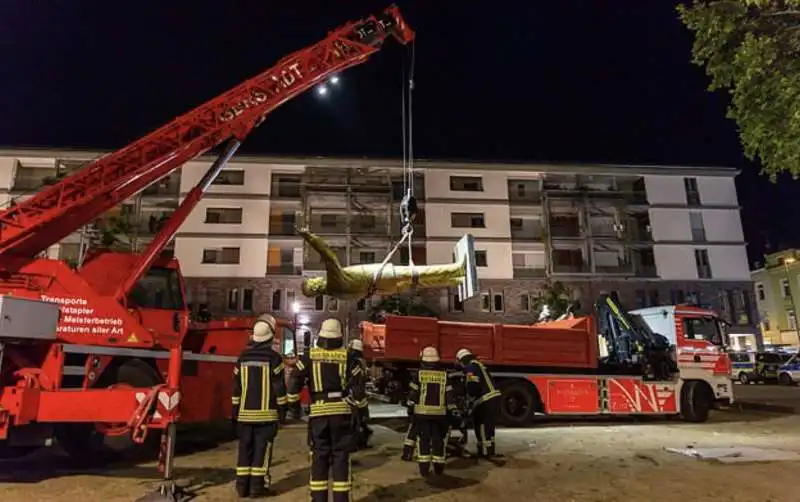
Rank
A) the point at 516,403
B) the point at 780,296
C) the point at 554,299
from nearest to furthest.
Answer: the point at 516,403, the point at 554,299, the point at 780,296

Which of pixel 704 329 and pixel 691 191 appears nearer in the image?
pixel 704 329

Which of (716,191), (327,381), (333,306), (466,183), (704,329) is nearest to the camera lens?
(327,381)

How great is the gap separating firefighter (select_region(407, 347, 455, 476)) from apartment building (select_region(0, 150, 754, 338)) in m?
31.0

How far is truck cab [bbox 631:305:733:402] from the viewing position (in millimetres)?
13984

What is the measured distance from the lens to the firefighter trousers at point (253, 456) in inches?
249

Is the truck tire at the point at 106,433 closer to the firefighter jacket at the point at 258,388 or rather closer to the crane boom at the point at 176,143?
the crane boom at the point at 176,143

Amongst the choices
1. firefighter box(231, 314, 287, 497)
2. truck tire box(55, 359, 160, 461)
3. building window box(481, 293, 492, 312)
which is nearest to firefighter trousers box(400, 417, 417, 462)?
firefighter box(231, 314, 287, 497)

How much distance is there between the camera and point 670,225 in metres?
43.4

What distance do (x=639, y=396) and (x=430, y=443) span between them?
8.28 meters

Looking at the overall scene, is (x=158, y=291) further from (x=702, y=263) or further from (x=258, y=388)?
(x=702, y=263)

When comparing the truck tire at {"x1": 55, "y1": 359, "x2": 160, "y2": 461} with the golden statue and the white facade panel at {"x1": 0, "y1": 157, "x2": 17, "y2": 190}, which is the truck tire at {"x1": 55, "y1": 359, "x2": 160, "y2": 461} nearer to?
the golden statue

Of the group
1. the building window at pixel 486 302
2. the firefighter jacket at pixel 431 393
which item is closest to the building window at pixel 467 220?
the building window at pixel 486 302

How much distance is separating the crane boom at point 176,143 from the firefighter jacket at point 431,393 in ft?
18.9

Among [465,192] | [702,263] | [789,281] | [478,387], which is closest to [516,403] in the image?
[478,387]
